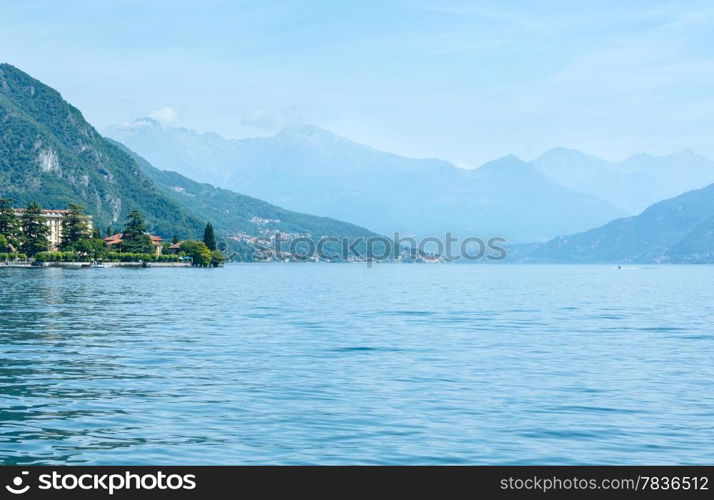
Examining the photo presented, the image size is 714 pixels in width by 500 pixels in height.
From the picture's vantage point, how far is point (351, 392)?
107ft

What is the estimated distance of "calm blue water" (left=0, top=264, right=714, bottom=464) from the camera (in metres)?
23.5

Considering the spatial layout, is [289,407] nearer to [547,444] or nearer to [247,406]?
[247,406]

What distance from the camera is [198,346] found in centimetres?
Result: 4781

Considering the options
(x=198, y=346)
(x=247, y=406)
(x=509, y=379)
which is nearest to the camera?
(x=247, y=406)

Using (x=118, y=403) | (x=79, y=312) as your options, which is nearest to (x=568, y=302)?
(x=79, y=312)

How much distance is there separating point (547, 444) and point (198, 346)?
26774mm

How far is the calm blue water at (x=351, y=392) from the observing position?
23.5 metres

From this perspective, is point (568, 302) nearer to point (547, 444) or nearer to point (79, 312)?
point (79, 312)
